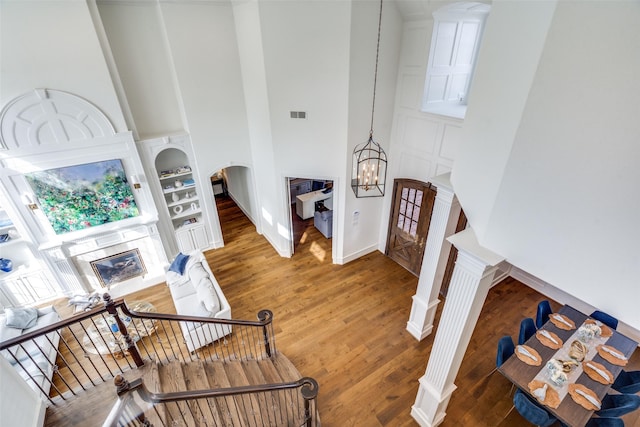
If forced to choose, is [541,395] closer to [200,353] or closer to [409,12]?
[200,353]

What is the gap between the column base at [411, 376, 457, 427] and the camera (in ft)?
12.6

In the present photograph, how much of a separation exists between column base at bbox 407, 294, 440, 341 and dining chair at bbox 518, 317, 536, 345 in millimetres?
1238

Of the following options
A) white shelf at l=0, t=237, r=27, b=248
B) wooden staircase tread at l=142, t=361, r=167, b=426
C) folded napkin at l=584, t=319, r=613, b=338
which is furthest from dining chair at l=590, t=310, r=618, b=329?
white shelf at l=0, t=237, r=27, b=248

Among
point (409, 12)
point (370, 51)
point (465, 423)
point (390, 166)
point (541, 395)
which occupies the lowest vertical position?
point (465, 423)

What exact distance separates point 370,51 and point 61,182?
6128 millimetres

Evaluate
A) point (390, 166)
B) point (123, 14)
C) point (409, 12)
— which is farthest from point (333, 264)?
point (123, 14)

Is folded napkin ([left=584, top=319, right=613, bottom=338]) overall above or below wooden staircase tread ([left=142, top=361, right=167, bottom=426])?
below

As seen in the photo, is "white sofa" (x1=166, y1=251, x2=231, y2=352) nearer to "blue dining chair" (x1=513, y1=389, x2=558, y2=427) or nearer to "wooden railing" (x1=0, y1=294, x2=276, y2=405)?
"wooden railing" (x1=0, y1=294, x2=276, y2=405)

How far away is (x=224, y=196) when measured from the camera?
10.8 metres

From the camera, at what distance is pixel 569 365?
385cm

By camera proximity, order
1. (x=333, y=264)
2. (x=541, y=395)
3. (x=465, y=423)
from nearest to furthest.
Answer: (x=541, y=395), (x=465, y=423), (x=333, y=264)

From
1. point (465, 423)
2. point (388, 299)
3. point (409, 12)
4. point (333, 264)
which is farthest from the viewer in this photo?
point (333, 264)

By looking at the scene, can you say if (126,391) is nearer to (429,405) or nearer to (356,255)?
(429,405)

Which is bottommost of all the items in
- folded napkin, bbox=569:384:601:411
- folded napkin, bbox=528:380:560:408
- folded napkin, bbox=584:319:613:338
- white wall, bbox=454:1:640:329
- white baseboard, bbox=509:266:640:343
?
white baseboard, bbox=509:266:640:343
